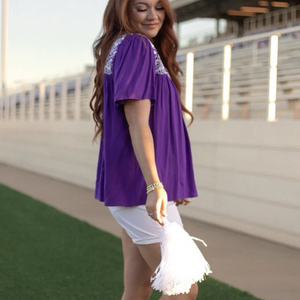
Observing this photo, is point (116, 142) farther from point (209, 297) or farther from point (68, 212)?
point (68, 212)

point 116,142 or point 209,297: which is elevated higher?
point 116,142

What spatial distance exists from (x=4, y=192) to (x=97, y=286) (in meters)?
7.48

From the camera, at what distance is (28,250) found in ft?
21.0

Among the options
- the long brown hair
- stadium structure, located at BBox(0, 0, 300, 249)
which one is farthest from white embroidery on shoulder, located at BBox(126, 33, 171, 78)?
stadium structure, located at BBox(0, 0, 300, 249)

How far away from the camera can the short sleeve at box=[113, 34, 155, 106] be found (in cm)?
230

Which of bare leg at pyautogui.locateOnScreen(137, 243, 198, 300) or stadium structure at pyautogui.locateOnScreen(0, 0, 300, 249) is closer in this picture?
bare leg at pyautogui.locateOnScreen(137, 243, 198, 300)

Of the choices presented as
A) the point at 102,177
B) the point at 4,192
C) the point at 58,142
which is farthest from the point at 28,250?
the point at 58,142

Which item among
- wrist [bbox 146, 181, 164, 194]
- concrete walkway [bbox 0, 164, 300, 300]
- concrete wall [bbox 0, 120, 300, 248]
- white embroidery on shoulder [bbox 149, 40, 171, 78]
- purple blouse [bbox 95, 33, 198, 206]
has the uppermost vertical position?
white embroidery on shoulder [bbox 149, 40, 171, 78]

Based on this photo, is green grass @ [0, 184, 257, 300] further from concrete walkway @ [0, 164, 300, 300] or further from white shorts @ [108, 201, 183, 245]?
white shorts @ [108, 201, 183, 245]

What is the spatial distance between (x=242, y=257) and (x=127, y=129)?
4094 millimetres

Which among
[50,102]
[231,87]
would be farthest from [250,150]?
[50,102]

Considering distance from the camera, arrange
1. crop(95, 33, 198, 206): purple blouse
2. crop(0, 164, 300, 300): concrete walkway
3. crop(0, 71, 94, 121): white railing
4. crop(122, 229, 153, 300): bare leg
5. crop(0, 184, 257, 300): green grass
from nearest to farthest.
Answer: crop(95, 33, 198, 206): purple blouse, crop(122, 229, 153, 300): bare leg, crop(0, 184, 257, 300): green grass, crop(0, 164, 300, 300): concrete walkway, crop(0, 71, 94, 121): white railing

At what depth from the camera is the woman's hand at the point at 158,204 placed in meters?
2.23

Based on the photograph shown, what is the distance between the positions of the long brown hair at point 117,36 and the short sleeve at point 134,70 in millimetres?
87
